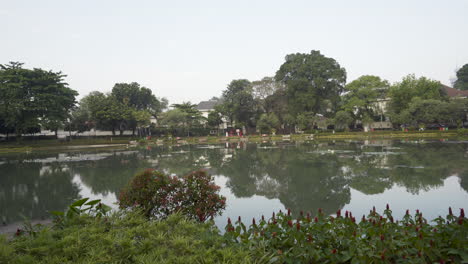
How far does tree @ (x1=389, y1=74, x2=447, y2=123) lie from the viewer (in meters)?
42.1

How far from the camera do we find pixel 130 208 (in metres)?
5.37

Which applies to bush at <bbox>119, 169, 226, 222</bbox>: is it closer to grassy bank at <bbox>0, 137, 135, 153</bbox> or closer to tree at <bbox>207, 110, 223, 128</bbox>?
grassy bank at <bbox>0, 137, 135, 153</bbox>

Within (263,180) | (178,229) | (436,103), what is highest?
(436,103)

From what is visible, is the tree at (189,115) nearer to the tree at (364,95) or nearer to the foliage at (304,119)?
the foliage at (304,119)

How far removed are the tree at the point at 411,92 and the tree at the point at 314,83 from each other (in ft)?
26.2

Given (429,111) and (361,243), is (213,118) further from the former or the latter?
(361,243)

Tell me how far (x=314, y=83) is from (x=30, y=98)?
132 feet

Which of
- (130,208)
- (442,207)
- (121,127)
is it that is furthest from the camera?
(121,127)

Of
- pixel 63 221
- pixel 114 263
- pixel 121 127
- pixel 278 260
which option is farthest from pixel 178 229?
pixel 121 127

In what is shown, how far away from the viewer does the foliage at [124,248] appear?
2.87 m

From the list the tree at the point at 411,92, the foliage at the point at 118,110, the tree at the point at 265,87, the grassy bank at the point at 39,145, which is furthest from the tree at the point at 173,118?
the tree at the point at 411,92

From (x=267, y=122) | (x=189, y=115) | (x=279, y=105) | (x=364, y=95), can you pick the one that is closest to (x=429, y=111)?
(x=364, y=95)

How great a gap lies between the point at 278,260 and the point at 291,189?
5.90 meters

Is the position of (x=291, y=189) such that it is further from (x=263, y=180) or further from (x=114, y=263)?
(x=114, y=263)
